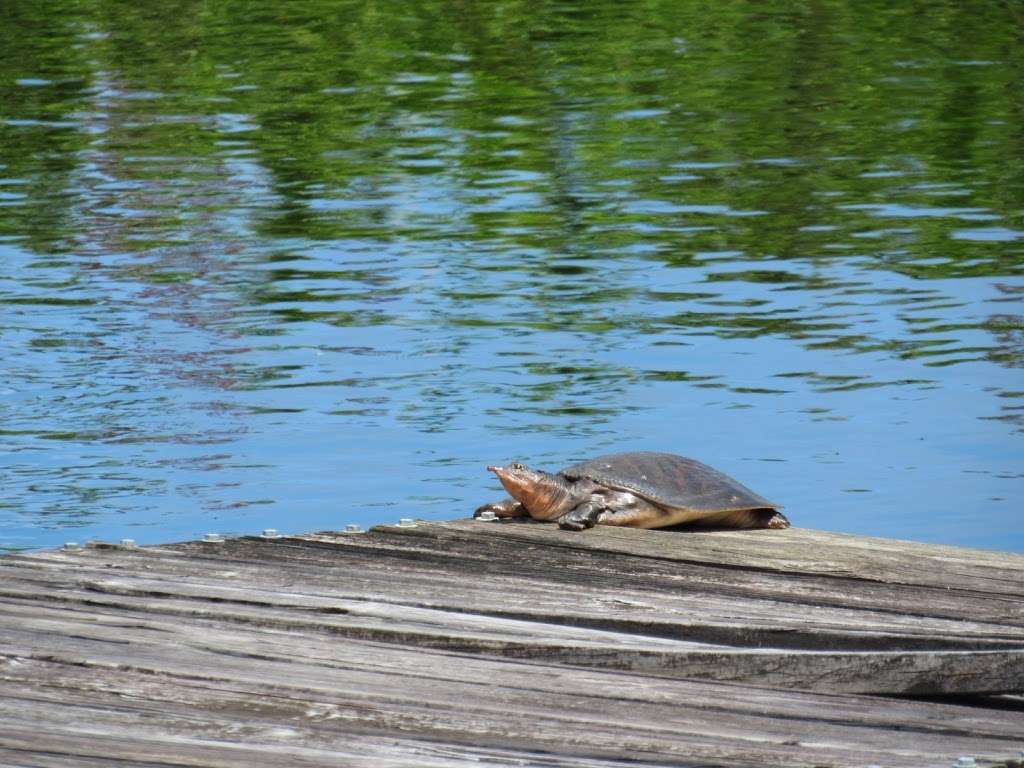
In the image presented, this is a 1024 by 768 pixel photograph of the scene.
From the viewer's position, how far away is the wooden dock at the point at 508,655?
4543mm

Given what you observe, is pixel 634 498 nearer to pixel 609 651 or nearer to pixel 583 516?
pixel 583 516

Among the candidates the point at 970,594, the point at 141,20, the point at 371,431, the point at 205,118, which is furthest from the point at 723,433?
the point at 141,20

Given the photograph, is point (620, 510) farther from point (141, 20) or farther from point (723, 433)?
point (141, 20)

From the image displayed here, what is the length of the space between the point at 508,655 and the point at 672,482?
225 centimetres

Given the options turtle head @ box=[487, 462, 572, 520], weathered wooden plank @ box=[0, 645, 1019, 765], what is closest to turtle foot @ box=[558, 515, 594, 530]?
turtle head @ box=[487, 462, 572, 520]

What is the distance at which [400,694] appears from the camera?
16.1ft

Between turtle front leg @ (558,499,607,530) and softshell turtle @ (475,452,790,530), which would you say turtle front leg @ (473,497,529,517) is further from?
turtle front leg @ (558,499,607,530)

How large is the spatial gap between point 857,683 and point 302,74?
24.3 m

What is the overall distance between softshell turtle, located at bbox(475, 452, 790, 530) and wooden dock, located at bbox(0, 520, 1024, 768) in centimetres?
A: 41

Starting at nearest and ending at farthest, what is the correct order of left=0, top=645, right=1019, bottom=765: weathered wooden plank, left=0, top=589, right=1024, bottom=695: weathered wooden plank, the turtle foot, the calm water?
1. left=0, top=645, right=1019, bottom=765: weathered wooden plank
2. left=0, top=589, right=1024, bottom=695: weathered wooden plank
3. the turtle foot
4. the calm water

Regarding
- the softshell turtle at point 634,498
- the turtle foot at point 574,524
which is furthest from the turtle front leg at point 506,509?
the turtle foot at point 574,524

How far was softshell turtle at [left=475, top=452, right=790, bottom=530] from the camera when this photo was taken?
7348 mm

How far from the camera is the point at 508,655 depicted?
534 cm

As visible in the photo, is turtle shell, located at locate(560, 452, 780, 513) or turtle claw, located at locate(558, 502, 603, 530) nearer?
turtle claw, located at locate(558, 502, 603, 530)
